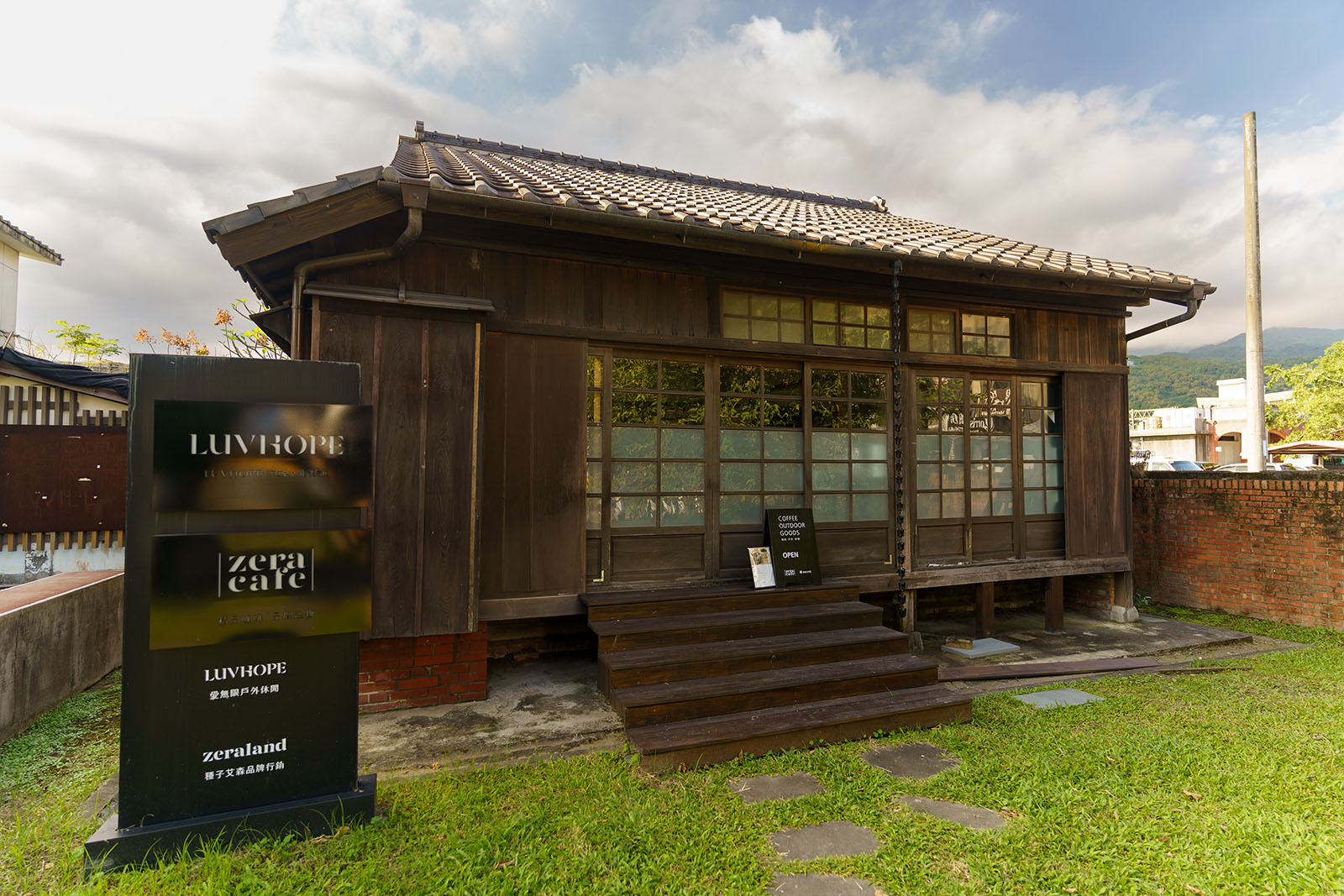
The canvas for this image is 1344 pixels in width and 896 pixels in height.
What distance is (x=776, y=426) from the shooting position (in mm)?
5383

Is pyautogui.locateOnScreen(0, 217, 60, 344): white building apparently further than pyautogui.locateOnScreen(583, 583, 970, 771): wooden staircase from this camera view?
Yes

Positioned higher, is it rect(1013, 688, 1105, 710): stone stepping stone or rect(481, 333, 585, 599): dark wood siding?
rect(481, 333, 585, 599): dark wood siding

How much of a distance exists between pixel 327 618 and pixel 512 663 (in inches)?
103

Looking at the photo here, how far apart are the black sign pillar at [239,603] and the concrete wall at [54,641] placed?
1985mm

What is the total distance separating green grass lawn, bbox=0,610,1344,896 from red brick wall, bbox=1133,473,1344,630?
133 inches

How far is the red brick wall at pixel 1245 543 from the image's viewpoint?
6055 millimetres

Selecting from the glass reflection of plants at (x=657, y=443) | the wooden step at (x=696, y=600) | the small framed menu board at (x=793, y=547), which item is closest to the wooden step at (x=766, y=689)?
the wooden step at (x=696, y=600)

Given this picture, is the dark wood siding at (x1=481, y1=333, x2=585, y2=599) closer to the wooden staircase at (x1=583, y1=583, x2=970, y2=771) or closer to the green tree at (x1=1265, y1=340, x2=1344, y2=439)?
the wooden staircase at (x1=583, y1=583, x2=970, y2=771)

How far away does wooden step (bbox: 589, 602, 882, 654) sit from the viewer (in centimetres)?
409

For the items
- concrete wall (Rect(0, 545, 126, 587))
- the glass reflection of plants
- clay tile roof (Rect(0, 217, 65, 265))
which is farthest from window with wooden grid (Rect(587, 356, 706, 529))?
clay tile roof (Rect(0, 217, 65, 265))

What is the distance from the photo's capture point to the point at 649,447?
4949 mm

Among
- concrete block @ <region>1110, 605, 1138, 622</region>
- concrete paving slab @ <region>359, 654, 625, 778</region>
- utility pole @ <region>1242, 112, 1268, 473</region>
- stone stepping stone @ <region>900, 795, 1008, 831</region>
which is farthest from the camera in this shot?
utility pole @ <region>1242, 112, 1268, 473</region>

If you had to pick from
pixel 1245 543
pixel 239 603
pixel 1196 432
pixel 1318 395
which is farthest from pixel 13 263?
pixel 1196 432

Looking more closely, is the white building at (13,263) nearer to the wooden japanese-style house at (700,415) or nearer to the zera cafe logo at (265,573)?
the wooden japanese-style house at (700,415)
